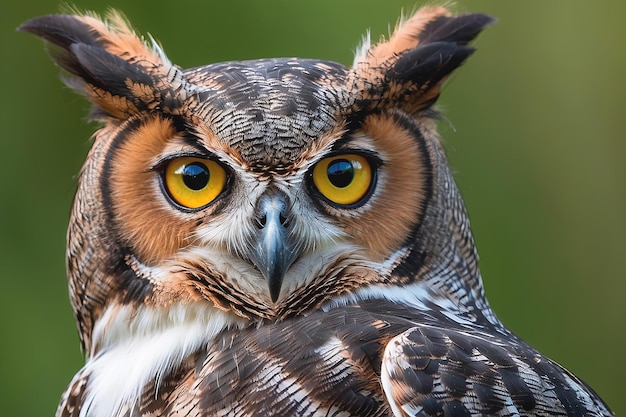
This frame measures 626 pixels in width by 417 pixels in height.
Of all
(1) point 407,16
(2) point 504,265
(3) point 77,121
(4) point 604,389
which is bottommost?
(4) point 604,389

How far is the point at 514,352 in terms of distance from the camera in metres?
1.55

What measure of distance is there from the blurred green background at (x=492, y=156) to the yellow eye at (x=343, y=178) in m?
1.63

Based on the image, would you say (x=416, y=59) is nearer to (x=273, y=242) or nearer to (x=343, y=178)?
(x=343, y=178)

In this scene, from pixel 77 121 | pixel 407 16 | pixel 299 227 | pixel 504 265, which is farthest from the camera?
pixel 504 265

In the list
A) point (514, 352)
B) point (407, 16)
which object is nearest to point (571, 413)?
point (514, 352)

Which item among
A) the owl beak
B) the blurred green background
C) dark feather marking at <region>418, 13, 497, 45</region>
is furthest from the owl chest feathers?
the blurred green background

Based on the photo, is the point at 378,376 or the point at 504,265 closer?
the point at 378,376

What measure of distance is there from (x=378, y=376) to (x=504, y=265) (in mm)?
2403

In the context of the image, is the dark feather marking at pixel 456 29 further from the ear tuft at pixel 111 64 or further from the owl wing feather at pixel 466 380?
the owl wing feather at pixel 466 380

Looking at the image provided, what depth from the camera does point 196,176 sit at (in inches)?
65.8

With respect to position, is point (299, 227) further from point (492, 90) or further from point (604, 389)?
point (604, 389)

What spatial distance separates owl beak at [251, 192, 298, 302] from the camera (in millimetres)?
1595

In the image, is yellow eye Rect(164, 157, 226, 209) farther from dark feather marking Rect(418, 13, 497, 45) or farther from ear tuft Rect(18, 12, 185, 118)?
dark feather marking Rect(418, 13, 497, 45)

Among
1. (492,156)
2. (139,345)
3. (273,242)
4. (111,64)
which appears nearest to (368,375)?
(273,242)
